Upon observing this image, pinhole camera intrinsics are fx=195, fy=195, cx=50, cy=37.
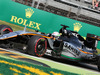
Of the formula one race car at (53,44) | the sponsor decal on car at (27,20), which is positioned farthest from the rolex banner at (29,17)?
the formula one race car at (53,44)

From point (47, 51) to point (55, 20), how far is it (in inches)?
265

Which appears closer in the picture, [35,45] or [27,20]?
[35,45]

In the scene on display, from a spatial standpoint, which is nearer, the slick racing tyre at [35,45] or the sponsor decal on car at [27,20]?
the slick racing tyre at [35,45]

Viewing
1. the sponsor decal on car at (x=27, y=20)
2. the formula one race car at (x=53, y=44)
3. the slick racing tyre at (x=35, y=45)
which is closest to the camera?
the slick racing tyre at (x=35, y=45)

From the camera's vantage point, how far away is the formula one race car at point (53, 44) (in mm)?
6434

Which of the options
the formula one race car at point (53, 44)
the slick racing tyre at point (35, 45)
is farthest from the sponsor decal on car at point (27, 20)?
the slick racing tyre at point (35, 45)

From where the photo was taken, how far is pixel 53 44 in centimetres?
724

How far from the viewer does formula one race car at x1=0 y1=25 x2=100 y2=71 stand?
6434 mm

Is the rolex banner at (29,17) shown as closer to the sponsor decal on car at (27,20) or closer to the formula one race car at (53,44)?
the sponsor decal on car at (27,20)

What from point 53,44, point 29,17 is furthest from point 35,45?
point 29,17

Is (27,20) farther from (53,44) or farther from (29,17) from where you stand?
(53,44)

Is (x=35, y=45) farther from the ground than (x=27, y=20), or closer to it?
closer to it

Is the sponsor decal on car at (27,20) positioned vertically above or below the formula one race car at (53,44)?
above

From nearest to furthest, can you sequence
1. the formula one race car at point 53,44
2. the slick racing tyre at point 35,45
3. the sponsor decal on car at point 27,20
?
the slick racing tyre at point 35,45 < the formula one race car at point 53,44 < the sponsor decal on car at point 27,20
